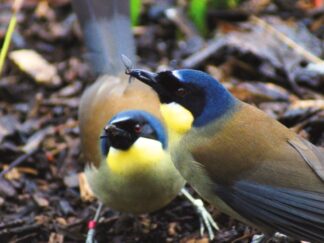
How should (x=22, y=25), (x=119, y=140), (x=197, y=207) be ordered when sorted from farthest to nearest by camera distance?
(x=22, y=25)
(x=197, y=207)
(x=119, y=140)

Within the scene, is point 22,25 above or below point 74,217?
above

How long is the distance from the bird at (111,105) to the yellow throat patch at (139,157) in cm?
2

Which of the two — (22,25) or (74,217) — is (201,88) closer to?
(74,217)

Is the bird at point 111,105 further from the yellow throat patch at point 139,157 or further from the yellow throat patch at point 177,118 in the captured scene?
the yellow throat patch at point 177,118

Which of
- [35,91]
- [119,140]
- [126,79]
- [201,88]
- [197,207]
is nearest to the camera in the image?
[201,88]

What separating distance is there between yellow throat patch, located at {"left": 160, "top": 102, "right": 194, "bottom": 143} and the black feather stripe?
13.8 inches

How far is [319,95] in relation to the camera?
17.4ft

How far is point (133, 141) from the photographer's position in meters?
4.30

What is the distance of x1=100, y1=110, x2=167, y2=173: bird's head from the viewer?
14.0 ft

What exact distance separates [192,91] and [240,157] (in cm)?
39

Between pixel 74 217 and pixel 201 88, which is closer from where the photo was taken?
pixel 201 88

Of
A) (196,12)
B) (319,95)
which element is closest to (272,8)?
(196,12)

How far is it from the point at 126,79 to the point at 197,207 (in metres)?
1.00

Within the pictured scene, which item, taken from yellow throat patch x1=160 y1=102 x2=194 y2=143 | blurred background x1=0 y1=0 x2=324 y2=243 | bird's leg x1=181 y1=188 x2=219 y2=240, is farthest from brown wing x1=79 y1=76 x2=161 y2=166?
yellow throat patch x1=160 y1=102 x2=194 y2=143
